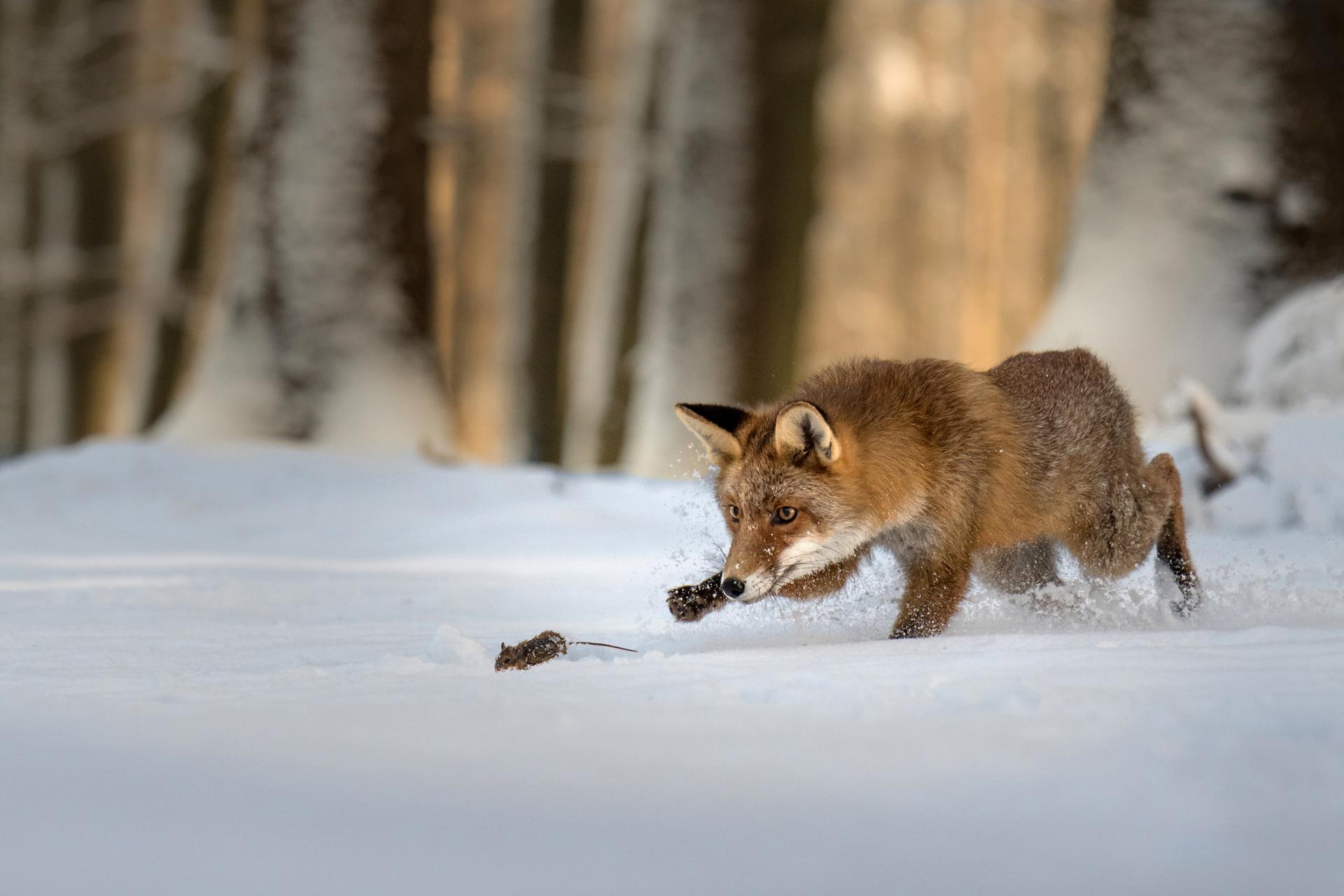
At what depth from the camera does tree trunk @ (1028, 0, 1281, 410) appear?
8.84 m

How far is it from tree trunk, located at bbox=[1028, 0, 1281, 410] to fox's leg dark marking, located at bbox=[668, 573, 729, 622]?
191 inches

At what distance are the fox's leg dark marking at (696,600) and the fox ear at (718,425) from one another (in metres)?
0.45

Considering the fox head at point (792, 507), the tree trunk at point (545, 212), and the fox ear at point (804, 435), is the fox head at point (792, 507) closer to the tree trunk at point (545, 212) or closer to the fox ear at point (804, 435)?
the fox ear at point (804, 435)

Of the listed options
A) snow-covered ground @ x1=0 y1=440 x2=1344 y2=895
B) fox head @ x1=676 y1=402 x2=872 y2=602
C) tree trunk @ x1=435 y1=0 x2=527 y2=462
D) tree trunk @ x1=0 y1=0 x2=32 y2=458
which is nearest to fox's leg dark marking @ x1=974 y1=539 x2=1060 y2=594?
snow-covered ground @ x1=0 y1=440 x2=1344 y2=895

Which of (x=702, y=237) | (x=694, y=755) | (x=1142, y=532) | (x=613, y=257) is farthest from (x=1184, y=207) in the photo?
(x=613, y=257)

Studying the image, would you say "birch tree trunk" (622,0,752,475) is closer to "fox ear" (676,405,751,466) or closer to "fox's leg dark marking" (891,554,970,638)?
"fox ear" (676,405,751,466)

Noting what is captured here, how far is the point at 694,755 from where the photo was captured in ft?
8.80

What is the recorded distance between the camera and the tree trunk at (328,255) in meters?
11.0

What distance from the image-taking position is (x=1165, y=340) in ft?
29.1

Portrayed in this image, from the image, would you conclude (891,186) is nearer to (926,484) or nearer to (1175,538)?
(1175,538)

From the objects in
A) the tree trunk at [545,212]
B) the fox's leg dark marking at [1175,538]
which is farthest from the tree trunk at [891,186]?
the fox's leg dark marking at [1175,538]

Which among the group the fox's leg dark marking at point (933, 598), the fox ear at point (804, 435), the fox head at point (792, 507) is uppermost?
the fox ear at point (804, 435)

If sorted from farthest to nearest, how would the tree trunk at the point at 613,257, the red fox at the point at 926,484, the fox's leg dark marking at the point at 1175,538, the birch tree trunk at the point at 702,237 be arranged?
the tree trunk at the point at 613,257
the birch tree trunk at the point at 702,237
the fox's leg dark marking at the point at 1175,538
the red fox at the point at 926,484

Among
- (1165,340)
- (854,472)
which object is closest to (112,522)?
(854,472)
